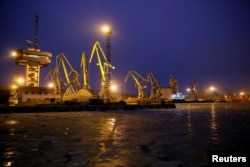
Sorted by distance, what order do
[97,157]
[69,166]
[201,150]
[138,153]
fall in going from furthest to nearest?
[201,150]
[138,153]
[97,157]
[69,166]

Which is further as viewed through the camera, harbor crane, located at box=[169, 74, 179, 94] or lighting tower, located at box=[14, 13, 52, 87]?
harbor crane, located at box=[169, 74, 179, 94]

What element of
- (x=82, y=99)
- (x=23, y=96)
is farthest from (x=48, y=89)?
(x=82, y=99)

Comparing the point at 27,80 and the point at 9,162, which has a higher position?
the point at 27,80

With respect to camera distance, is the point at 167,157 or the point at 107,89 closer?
the point at 167,157

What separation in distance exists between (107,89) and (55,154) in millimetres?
79609

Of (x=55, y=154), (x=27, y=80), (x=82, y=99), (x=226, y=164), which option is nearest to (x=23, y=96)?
(x=82, y=99)

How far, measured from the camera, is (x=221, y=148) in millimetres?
14328

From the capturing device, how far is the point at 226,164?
8.68 meters

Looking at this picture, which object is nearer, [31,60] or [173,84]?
[31,60]

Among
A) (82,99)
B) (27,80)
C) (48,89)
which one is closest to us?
(82,99)

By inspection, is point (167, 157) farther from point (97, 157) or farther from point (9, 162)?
point (9, 162)

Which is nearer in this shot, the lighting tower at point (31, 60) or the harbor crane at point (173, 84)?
the lighting tower at point (31, 60)

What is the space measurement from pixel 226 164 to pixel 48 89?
121 m

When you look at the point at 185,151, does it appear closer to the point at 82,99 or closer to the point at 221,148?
the point at 221,148
